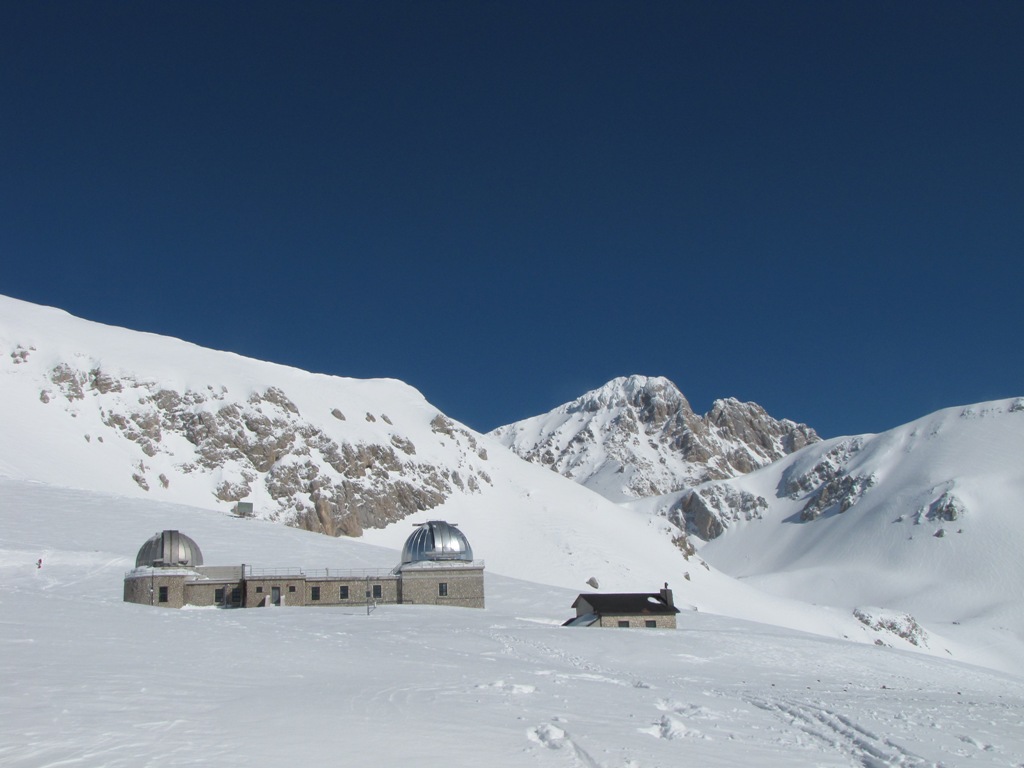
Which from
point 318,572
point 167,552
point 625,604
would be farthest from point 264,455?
point 625,604

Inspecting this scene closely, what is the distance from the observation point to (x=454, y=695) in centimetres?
1917

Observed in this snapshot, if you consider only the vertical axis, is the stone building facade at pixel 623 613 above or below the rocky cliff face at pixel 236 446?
below

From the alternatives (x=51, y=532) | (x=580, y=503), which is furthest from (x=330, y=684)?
(x=580, y=503)

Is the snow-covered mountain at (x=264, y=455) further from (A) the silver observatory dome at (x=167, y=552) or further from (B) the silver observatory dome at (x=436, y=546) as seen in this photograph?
(B) the silver observatory dome at (x=436, y=546)

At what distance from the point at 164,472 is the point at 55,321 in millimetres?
30653

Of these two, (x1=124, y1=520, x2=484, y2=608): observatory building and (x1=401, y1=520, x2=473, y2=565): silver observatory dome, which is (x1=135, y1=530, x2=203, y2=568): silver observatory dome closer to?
(x1=124, y1=520, x2=484, y2=608): observatory building

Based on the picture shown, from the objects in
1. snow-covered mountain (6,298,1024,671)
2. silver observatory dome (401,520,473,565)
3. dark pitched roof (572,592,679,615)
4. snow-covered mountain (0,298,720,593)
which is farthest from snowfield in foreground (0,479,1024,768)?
snow-covered mountain (0,298,720,593)

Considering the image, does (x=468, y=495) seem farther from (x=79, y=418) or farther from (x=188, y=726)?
(x=188, y=726)

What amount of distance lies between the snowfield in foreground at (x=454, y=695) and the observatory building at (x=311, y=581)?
7001 millimetres

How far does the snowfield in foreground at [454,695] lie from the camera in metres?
13.7

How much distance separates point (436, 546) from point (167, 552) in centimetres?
1435

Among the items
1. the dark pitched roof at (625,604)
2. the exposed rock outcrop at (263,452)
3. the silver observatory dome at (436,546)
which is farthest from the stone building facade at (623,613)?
the exposed rock outcrop at (263,452)

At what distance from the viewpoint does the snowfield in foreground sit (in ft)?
44.8

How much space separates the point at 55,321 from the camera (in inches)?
4368
